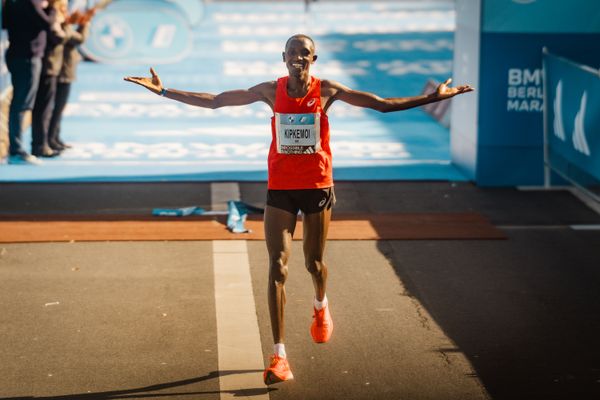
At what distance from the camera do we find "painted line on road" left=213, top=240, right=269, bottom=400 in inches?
286

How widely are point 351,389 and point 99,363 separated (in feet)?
5.68

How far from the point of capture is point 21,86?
15352 millimetres

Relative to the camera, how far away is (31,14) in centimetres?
1506

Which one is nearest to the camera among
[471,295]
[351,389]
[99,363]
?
A: [351,389]

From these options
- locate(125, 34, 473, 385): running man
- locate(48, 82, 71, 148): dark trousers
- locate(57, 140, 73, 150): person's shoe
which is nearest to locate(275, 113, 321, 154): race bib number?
locate(125, 34, 473, 385): running man

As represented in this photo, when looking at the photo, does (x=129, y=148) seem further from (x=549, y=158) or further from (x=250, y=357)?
(x=250, y=357)

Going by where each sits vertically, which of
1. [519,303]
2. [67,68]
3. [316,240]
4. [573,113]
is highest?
[67,68]

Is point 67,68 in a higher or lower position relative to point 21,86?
higher

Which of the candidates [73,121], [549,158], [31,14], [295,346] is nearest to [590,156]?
[549,158]

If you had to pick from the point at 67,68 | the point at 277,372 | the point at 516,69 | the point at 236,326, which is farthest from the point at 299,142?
the point at 67,68

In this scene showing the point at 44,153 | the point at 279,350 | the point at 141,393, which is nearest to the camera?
the point at 141,393

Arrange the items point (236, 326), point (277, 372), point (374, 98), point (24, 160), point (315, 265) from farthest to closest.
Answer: point (24, 160) → point (236, 326) → point (315, 265) → point (374, 98) → point (277, 372)

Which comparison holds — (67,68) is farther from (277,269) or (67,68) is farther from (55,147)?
(277,269)

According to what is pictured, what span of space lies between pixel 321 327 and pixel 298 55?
1.92 metres
